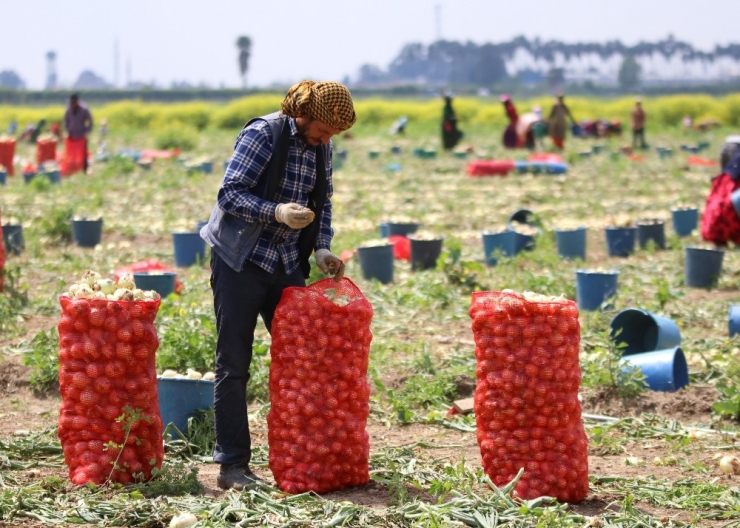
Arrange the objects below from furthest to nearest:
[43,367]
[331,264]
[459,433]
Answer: [43,367]
[459,433]
[331,264]

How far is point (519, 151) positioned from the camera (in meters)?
26.4

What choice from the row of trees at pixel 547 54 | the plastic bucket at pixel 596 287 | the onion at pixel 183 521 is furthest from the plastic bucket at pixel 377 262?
the row of trees at pixel 547 54

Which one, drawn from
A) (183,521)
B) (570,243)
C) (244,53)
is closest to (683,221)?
(570,243)

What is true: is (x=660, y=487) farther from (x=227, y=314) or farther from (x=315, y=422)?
(x=227, y=314)

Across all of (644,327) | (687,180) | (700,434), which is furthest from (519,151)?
(700,434)

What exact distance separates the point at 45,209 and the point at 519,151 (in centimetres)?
1511

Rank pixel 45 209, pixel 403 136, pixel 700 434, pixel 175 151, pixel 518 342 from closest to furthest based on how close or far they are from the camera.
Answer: pixel 518 342, pixel 700 434, pixel 45 209, pixel 175 151, pixel 403 136

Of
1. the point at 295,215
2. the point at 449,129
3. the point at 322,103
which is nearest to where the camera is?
the point at 295,215

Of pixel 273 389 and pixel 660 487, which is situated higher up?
pixel 273 389

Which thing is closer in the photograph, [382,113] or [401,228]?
[401,228]

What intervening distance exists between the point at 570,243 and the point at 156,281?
4669 mm

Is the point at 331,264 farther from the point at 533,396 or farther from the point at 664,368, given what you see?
the point at 664,368

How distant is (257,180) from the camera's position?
4.20 meters

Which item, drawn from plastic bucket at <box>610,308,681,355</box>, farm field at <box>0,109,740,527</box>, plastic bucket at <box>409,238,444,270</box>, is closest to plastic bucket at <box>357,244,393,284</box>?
farm field at <box>0,109,740,527</box>
